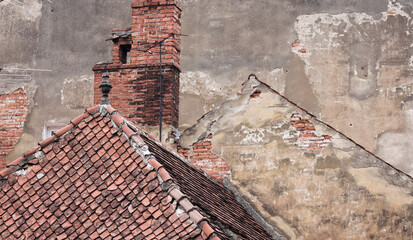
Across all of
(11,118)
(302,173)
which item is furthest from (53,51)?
(302,173)

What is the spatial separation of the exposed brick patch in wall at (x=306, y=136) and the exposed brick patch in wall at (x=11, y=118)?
9578 millimetres

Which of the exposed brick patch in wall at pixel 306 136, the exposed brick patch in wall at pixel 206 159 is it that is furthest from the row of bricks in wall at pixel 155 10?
the exposed brick patch in wall at pixel 306 136

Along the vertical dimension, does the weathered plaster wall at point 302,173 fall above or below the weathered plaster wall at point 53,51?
below

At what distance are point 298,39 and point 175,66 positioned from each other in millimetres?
6893

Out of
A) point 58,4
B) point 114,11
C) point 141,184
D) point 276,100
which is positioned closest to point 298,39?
point 114,11

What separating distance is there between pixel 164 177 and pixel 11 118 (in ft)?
39.6

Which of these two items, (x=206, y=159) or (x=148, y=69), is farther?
(x=148, y=69)

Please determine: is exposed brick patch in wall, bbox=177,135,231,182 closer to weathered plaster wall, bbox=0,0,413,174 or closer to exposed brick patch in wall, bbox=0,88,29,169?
weathered plaster wall, bbox=0,0,413,174

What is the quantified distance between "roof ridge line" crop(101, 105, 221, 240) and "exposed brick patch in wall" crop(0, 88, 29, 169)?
10.3 m

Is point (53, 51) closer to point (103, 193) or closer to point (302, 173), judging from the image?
point (302, 173)

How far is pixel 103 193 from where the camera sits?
11891 mm

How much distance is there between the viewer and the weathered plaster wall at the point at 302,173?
14297 mm

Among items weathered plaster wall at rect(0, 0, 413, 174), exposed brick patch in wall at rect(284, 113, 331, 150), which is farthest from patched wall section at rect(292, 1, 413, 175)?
exposed brick patch in wall at rect(284, 113, 331, 150)

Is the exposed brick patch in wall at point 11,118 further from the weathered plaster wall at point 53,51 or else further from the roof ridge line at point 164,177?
the roof ridge line at point 164,177
